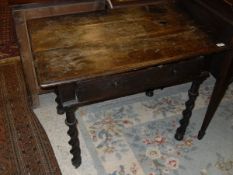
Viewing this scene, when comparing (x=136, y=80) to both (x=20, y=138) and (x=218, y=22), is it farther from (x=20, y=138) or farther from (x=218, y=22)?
(x=20, y=138)

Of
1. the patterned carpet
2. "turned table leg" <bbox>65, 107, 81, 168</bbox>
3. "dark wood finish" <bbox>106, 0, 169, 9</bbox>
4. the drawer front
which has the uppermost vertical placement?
"dark wood finish" <bbox>106, 0, 169, 9</bbox>

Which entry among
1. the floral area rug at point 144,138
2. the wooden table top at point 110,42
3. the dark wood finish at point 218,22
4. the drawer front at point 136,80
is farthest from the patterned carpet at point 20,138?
the dark wood finish at point 218,22

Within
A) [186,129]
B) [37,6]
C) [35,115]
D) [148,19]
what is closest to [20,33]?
[37,6]

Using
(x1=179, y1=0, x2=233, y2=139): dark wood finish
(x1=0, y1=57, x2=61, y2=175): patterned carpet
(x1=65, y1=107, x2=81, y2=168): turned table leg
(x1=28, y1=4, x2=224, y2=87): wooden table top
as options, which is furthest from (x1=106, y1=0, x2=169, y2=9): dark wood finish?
(x1=0, y1=57, x2=61, y2=175): patterned carpet

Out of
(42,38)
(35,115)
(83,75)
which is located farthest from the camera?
(35,115)

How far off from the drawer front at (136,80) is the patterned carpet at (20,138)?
0.58 metres

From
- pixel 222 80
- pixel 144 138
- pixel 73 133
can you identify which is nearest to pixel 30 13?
pixel 73 133

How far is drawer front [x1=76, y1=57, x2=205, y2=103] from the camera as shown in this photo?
1108mm

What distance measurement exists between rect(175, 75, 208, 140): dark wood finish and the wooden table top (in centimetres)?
24

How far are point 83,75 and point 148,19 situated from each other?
53cm

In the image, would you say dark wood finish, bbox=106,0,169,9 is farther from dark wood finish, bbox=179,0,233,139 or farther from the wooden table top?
dark wood finish, bbox=179,0,233,139

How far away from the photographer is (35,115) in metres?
1.75

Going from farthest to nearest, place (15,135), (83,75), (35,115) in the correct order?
(35,115), (15,135), (83,75)

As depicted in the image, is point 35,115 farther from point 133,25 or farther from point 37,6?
point 133,25
